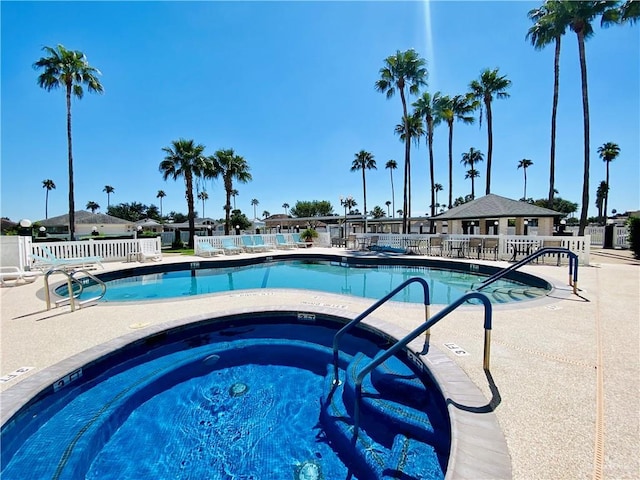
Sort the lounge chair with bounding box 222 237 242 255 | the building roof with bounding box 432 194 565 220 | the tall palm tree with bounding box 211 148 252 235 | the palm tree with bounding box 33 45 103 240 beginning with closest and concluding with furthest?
the building roof with bounding box 432 194 565 220, the palm tree with bounding box 33 45 103 240, the lounge chair with bounding box 222 237 242 255, the tall palm tree with bounding box 211 148 252 235

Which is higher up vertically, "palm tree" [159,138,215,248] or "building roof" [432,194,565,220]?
"palm tree" [159,138,215,248]

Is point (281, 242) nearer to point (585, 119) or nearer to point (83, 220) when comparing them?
point (585, 119)

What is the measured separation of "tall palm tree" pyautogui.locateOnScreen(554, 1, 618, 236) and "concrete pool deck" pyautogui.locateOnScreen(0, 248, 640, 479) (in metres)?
10.4

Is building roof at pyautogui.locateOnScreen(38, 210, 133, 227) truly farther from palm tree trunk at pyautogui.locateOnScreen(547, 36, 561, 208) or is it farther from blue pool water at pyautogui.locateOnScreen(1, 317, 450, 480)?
palm tree trunk at pyautogui.locateOnScreen(547, 36, 561, 208)

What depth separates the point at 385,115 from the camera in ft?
70.4

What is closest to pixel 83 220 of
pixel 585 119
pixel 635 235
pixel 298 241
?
pixel 298 241

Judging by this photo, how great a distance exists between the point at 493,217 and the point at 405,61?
11237mm

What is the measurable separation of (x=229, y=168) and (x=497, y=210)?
20.9 m

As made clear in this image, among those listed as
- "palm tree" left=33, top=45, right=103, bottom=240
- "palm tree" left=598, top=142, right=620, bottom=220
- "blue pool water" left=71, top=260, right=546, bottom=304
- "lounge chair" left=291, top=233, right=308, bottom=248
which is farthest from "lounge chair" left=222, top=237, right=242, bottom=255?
"palm tree" left=598, top=142, right=620, bottom=220

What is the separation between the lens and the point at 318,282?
9.95 meters

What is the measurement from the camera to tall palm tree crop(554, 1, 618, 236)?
549 inches

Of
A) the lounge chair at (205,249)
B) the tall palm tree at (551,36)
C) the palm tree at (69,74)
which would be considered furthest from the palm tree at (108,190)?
the tall palm tree at (551,36)

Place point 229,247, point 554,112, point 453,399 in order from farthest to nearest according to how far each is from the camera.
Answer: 1. point 554,112
2. point 229,247
3. point 453,399

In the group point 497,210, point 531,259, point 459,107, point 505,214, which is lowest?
point 531,259
